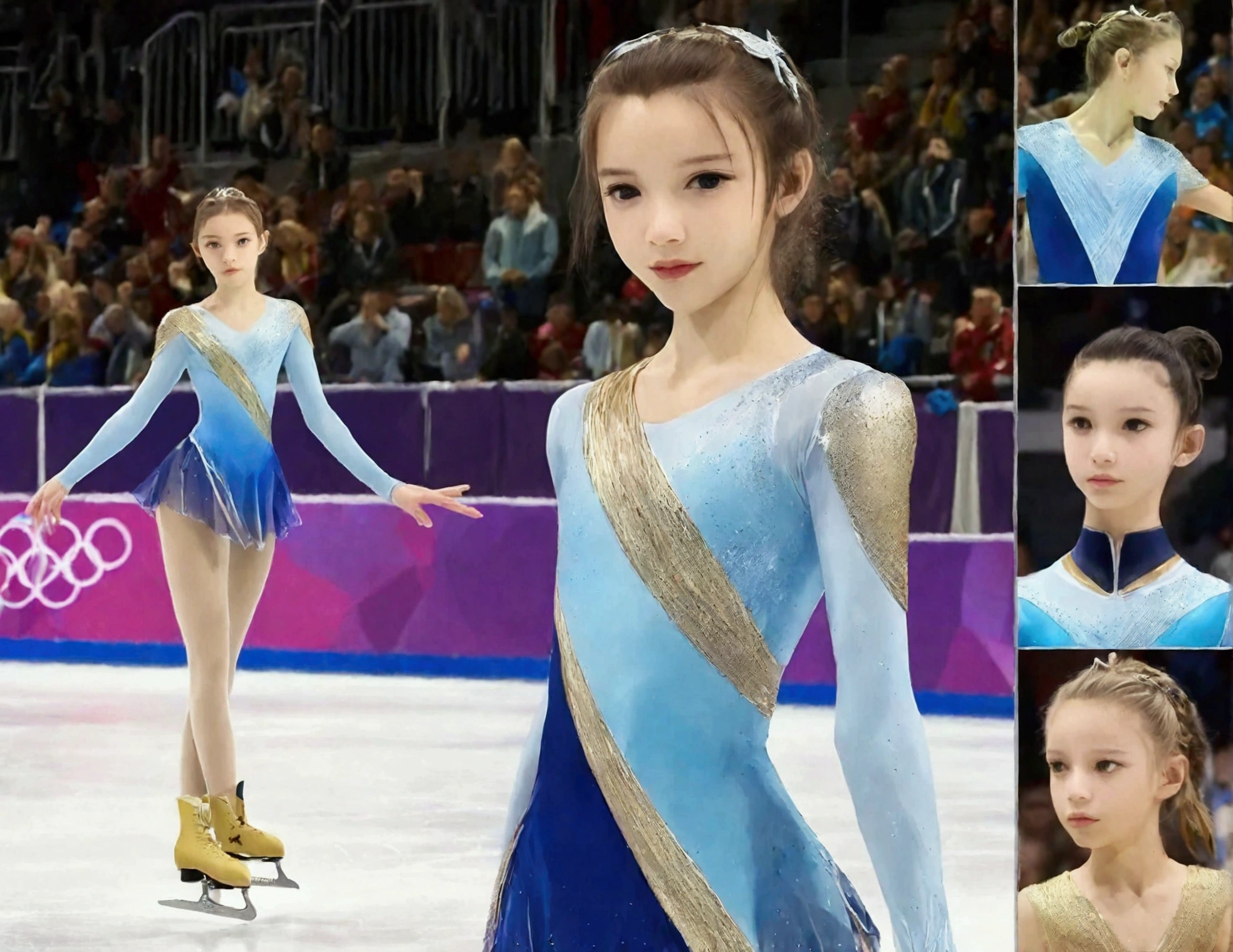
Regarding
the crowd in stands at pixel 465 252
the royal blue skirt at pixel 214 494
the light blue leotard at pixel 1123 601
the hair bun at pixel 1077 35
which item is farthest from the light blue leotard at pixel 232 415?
the crowd in stands at pixel 465 252

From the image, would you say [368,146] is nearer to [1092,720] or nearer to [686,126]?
[1092,720]

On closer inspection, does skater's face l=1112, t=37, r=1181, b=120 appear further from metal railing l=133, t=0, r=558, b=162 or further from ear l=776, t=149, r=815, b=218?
metal railing l=133, t=0, r=558, b=162

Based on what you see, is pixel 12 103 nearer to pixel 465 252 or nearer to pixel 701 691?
pixel 465 252

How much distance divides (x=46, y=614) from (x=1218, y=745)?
4.48 m

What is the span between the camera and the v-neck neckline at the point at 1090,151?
2.32 meters

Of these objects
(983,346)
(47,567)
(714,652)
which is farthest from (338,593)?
(714,652)

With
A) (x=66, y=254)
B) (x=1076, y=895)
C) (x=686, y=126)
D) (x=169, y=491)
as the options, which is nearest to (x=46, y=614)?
(x=66, y=254)

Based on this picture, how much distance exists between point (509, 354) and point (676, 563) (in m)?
5.22

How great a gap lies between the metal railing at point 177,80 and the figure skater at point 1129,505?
4.15 metres

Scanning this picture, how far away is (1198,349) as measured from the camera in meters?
2.29

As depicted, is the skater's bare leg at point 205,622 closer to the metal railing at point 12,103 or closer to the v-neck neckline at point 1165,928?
the v-neck neckline at point 1165,928

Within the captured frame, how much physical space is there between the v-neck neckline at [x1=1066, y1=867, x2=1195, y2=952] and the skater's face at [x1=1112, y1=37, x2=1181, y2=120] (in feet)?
3.36

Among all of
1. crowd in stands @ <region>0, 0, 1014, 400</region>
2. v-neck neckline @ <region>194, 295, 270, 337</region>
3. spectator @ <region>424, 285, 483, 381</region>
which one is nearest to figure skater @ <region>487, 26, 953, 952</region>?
v-neck neckline @ <region>194, 295, 270, 337</region>

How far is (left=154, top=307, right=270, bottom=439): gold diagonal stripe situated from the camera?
3463 millimetres
